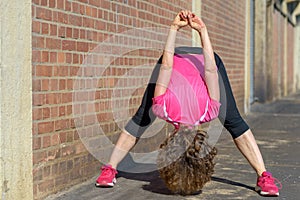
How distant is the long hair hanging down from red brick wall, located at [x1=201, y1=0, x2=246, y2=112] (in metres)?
5.25

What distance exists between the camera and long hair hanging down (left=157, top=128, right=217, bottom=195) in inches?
175

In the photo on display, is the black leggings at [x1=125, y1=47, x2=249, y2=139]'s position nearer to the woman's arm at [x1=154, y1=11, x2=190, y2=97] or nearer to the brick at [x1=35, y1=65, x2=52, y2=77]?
the woman's arm at [x1=154, y1=11, x2=190, y2=97]

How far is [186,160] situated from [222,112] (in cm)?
75

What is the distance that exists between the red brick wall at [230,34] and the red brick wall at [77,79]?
3.50 m

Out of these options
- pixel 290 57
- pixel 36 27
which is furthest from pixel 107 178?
pixel 290 57

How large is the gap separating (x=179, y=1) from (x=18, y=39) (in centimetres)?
448

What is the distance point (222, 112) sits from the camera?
16.5ft

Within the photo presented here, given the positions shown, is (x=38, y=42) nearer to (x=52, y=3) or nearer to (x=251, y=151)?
(x=52, y=3)

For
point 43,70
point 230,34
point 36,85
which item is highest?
point 230,34

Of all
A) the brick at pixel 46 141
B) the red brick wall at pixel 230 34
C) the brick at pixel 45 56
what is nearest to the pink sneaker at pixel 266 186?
the brick at pixel 46 141

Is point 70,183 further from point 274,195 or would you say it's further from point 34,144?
point 274,195

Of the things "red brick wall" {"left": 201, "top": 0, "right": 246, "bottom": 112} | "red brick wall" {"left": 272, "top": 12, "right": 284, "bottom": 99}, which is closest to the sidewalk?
"red brick wall" {"left": 201, "top": 0, "right": 246, "bottom": 112}

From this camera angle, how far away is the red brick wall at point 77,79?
4613 millimetres

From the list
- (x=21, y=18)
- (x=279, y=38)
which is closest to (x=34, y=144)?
(x=21, y=18)
